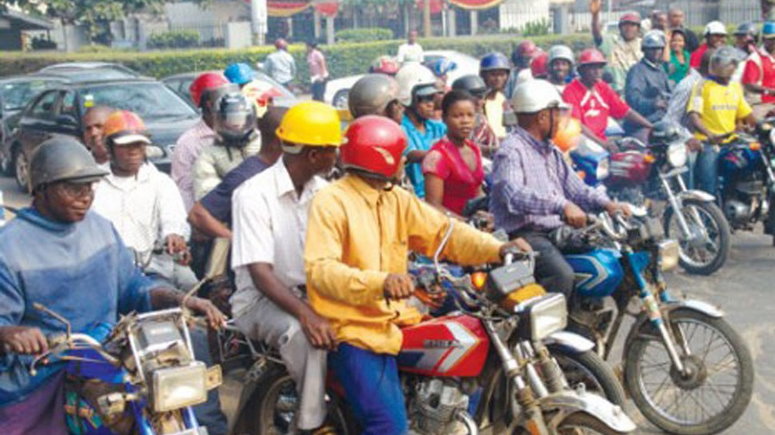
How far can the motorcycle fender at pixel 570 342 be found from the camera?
16.0 ft

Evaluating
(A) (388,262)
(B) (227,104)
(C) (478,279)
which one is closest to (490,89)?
(B) (227,104)

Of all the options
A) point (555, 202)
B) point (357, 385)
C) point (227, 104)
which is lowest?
point (357, 385)

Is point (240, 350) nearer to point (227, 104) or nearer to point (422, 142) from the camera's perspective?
point (227, 104)

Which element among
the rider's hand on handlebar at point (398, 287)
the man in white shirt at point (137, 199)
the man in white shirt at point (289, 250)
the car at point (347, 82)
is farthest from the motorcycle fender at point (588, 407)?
the car at point (347, 82)

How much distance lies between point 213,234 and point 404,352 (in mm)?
1824

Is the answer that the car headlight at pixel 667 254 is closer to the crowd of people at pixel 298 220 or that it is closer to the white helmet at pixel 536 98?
the crowd of people at pixel 298 220

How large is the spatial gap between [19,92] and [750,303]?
40.2ft

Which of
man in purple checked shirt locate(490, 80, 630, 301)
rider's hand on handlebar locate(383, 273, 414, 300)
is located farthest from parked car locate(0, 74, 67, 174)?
rider's hand on handlebar locate(383, 273, 414, 300)

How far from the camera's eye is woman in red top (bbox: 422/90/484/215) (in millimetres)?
6734

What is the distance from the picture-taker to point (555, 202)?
233 inches

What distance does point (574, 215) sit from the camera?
580 centimetres

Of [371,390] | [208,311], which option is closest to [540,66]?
[371,390]

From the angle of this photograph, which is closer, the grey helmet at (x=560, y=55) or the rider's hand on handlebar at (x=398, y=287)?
the rider's hand on handlebar at (x=398, y=287)

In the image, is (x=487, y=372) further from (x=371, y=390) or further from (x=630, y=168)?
(x=630, y=168)
